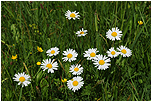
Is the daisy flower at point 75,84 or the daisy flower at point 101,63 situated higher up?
the daisy flower at point 101,63

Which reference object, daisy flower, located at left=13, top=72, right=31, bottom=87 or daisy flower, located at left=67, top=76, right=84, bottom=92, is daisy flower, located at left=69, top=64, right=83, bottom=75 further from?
daisy flower, located at left=13, top=72, right=31, bottom=87

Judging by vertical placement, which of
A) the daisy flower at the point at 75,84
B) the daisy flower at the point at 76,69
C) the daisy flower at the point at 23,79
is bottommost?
the daisy flower at the point at 75,84

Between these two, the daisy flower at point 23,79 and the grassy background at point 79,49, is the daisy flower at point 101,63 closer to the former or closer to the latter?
the grassy background at point 79,49

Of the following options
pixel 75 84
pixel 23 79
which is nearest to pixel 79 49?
pixel 75 84

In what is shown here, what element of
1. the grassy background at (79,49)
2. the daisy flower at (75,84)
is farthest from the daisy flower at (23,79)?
the daisy flower at (75,84)

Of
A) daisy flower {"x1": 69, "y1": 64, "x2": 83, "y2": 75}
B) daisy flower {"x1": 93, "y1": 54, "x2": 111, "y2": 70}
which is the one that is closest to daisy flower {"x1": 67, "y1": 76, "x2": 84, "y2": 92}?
daisy flower {"x1": 69, "y1": 64, "x2": 83, "y2": 75}

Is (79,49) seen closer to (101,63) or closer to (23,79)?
(101,63)

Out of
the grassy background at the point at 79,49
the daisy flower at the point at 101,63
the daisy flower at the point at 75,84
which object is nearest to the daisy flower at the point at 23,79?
the grassy background at the point at 79,49

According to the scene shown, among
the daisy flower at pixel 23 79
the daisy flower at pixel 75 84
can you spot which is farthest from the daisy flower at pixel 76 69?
the daisy flower at pixel 23 79

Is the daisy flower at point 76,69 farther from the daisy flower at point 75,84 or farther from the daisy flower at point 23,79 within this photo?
the daisy flower at point 23,79
